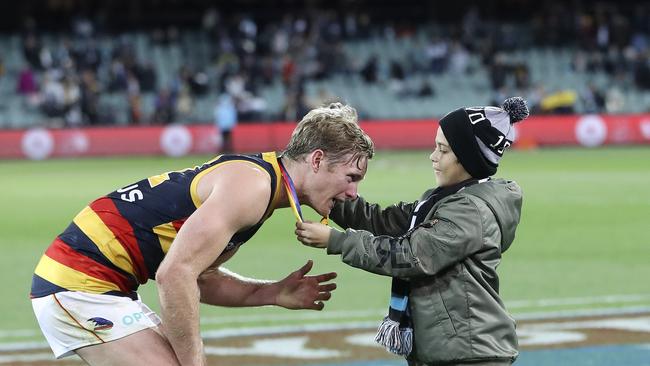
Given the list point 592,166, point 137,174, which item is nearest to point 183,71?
point 137,174

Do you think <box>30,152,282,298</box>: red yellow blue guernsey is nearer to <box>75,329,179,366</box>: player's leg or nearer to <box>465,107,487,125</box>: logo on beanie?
<box>75,329,179,366</box>: player's leg

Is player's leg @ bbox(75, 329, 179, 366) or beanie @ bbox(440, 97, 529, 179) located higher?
beanie @ bbox(440, 97, 529, 179)

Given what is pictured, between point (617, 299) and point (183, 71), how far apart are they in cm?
2806

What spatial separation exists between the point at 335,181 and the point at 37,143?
95.4ft

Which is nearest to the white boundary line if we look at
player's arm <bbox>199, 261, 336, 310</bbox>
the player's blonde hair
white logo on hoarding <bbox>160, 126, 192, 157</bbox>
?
player's arm <bbox>199, 261, 336, 310</bbox>

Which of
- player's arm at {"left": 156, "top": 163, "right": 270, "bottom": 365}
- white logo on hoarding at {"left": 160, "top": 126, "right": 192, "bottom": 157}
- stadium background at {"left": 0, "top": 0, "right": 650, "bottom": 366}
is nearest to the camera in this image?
player's arm at {"left": 156, "top": 163, "right": 270, "bottom": 365}

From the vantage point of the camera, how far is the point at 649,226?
15359mm

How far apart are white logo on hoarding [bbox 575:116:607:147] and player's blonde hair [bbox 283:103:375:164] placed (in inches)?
1222

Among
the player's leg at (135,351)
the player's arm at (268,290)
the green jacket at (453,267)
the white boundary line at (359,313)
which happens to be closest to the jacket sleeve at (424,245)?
the green jacket at (453,267)

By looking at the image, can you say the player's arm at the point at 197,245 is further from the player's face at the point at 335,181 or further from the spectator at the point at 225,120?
the spectator at the point at 225,120

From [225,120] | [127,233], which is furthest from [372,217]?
[225,120]

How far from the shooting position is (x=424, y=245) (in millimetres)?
4855

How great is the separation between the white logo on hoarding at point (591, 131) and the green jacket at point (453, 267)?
1212 inches

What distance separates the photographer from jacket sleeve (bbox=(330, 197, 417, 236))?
552 centimetres
